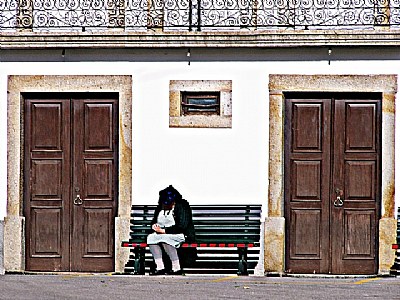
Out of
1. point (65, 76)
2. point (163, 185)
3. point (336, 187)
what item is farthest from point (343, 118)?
point (65, 76)

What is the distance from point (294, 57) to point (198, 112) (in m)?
1.54

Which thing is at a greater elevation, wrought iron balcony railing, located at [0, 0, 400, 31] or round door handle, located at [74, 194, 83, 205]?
wrought iron balcony railing, located at [0, 0, 400, 31]

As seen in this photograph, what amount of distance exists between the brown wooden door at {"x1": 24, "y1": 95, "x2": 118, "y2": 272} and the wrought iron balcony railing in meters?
1.08

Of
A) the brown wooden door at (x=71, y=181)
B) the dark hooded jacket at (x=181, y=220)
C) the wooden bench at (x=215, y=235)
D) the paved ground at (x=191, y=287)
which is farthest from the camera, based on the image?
the brown wooden door at (x=71, y=181)

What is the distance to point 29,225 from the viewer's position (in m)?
20.2

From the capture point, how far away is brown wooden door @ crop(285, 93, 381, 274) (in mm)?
19719

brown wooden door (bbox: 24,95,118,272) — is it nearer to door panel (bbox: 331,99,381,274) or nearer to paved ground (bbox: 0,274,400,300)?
paved ground (bbox: 0,274,400,300)

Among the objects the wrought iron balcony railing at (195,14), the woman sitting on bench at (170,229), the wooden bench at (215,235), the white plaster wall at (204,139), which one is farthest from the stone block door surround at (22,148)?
the wrought iron balcony railing at (195,14)

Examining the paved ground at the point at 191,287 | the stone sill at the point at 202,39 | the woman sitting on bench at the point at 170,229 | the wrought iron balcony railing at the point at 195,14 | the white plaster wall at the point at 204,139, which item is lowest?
the paved ground at the point at 191,287

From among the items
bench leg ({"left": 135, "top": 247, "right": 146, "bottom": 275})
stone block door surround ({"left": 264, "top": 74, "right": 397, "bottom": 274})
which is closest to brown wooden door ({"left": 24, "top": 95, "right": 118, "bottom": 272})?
bench leg ({"left": 135, "top": 247, "right": 146, "bottom": 275})

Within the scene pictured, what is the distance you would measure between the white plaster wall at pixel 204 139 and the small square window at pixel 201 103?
232 millimetres

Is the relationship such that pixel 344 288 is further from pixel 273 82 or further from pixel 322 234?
pixel 273 82

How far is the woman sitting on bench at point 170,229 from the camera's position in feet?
63.5

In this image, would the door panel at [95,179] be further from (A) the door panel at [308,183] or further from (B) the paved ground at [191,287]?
(A) the door panel at [308,183]
